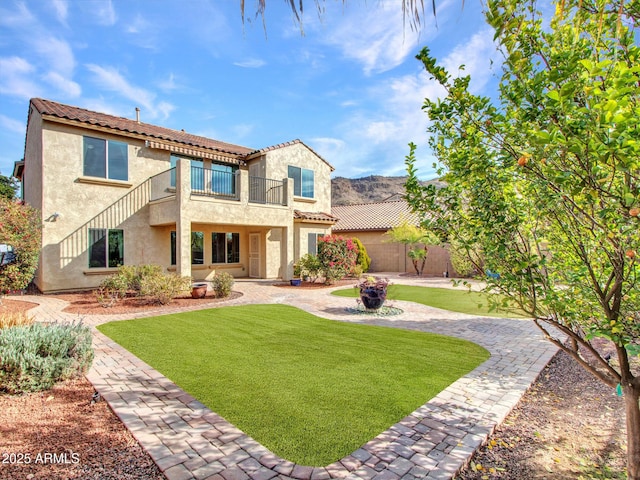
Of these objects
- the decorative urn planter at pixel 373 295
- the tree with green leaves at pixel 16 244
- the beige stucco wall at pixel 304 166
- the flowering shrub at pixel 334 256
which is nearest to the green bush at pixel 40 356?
the tree with green leaves at pixel 16 244

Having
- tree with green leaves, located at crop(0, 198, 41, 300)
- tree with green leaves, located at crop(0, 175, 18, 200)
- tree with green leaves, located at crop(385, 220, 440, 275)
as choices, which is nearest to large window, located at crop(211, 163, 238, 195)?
tree with green leaves, located at crop(0, 198, 41, 300)

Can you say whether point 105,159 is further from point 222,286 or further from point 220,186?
point 222,286

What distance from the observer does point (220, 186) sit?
736 inches

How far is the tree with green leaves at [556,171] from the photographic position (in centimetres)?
189

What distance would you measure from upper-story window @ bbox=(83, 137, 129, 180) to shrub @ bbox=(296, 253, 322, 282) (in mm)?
10106

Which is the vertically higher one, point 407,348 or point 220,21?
point 220,21

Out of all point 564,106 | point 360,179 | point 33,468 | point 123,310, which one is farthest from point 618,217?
point 360,179

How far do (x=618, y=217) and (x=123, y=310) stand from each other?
13.0 m

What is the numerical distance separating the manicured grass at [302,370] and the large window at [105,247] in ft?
24.3

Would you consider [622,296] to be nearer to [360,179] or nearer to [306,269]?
[306,269]

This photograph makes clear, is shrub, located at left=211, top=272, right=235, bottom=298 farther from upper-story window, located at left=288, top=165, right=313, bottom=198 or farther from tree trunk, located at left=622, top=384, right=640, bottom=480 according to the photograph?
tree trunk, located at left=622, top=384, right=640, bottom=480

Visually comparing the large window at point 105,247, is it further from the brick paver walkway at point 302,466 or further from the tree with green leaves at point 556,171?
the tree with green leaves at point 556,171

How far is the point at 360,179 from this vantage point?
91.9 meters

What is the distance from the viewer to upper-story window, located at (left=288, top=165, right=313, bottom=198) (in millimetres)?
22019
